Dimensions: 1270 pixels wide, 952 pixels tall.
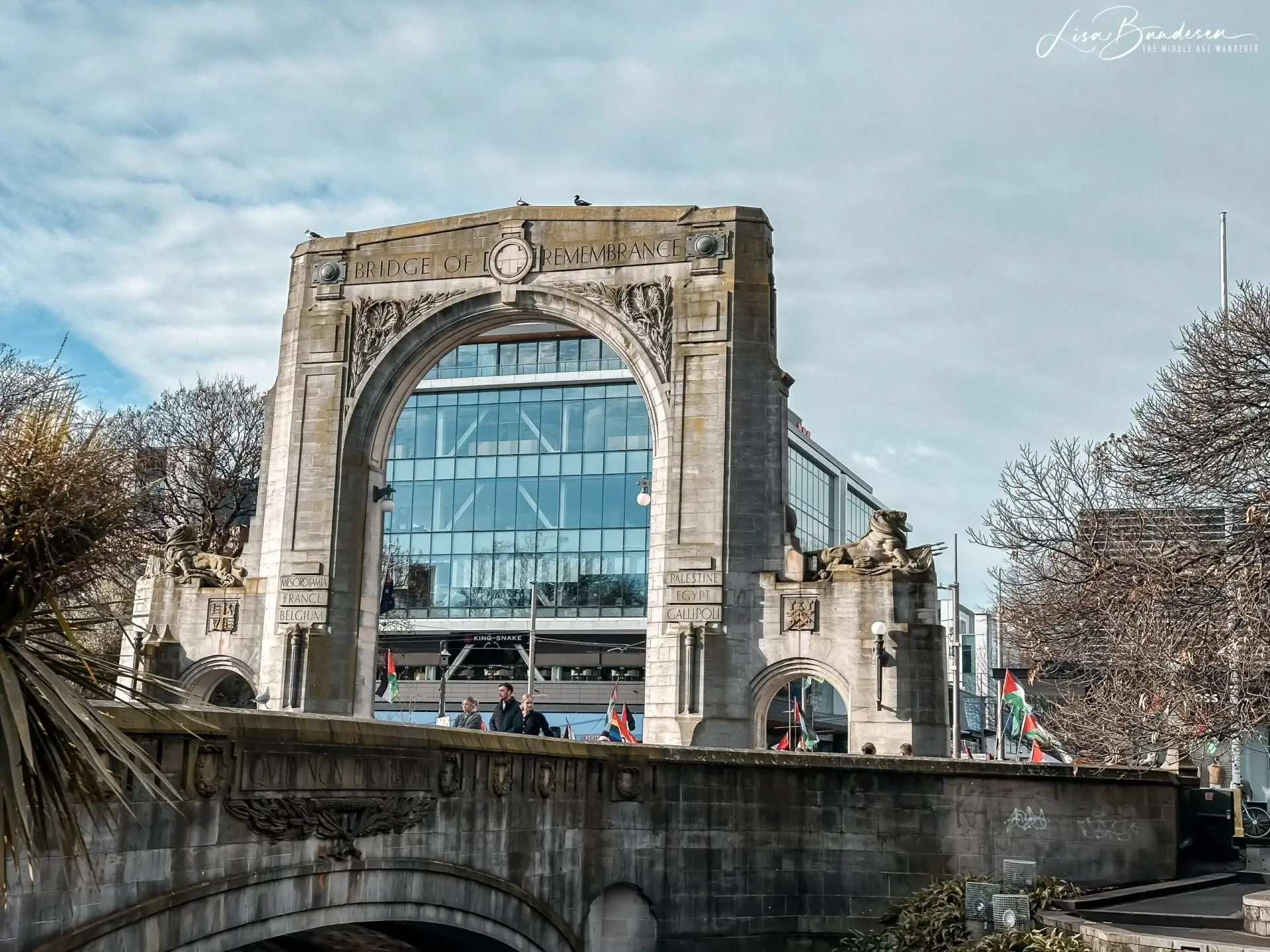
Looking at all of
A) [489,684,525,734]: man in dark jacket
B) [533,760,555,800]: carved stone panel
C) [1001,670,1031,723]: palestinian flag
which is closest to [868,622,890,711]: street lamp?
[489,684,525,734]: man in dark jacket

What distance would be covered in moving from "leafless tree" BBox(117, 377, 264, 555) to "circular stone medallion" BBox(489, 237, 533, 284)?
13.3 metres

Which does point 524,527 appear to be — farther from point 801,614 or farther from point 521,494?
point 801,614

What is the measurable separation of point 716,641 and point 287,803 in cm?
1369

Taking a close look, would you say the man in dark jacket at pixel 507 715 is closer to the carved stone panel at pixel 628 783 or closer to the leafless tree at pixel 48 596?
the carved stone panel at pixel 628 783

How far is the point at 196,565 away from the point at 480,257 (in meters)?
8.74

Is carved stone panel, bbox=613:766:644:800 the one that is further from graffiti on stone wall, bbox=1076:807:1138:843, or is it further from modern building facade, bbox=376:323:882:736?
modern building facade, bbox=376:323:882:736

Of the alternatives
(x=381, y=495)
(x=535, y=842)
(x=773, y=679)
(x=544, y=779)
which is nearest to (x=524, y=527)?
(x=381, y=495)

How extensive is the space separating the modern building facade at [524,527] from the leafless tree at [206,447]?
15.9 meters

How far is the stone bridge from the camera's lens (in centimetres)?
1285

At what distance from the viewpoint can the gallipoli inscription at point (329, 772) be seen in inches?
547

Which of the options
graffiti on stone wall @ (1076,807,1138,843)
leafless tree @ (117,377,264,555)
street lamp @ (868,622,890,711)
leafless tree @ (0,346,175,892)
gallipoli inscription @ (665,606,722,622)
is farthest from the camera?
leafless tree @ (117,377,264,555)

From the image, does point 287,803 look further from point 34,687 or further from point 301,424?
point 301,424

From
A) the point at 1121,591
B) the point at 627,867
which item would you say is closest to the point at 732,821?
the point at 627,867

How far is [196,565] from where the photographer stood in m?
30.8
